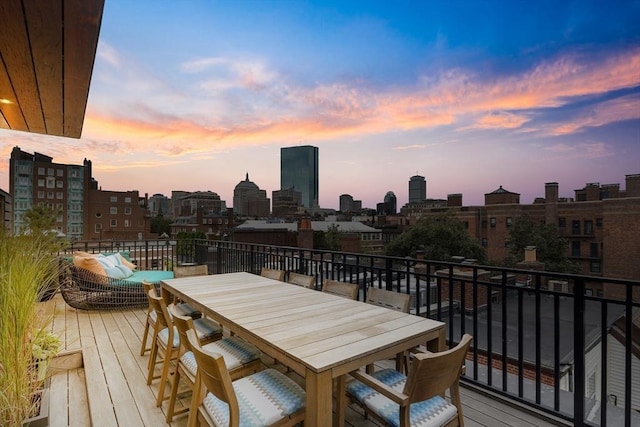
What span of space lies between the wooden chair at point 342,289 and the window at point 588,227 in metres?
39.0

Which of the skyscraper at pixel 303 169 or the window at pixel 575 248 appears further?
the skyscraper at pixel 303 169

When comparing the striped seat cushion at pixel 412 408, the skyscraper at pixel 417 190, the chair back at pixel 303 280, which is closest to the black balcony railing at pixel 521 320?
the chair back at pixel 303 280

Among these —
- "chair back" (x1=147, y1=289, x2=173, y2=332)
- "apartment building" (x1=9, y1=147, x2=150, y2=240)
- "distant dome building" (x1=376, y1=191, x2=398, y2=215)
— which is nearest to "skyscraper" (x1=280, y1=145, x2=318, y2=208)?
"distant dome building" (x1=376, y1=191, x2=398, y2=215)

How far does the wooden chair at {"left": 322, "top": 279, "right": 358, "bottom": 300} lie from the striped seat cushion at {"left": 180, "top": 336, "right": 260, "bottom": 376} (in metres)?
0.92

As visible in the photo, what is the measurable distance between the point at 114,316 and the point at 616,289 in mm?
30512

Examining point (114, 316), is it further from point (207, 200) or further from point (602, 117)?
point (207, 200)

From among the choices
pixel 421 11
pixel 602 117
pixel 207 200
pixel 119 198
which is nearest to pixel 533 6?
pixel 421 11

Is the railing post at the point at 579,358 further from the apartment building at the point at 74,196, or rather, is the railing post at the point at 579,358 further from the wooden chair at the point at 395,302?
the apartment building at the point at 74,196

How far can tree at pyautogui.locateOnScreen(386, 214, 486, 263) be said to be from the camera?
30734mm

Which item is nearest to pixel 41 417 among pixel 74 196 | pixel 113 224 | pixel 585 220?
pixel 585 220

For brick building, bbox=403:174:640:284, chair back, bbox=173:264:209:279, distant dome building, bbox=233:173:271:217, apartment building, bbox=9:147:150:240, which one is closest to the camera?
chair back, bbox=173:264:209:279

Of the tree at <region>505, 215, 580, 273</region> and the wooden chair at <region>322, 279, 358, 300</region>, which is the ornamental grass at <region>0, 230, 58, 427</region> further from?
the tree at <region>505, 215, 580, 273</region>

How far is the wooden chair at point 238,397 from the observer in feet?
4.44

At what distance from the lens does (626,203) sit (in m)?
27.7
